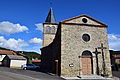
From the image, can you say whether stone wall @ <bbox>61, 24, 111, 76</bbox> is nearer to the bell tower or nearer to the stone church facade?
the stone church facade

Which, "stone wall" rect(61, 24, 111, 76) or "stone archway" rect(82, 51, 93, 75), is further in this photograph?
"stone archway" rect(82, 51, 93, 75)

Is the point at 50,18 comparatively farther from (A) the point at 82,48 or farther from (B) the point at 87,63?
(B) the point at 87,63

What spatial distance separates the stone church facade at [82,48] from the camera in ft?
49.7

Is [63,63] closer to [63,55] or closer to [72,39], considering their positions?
[63,55]

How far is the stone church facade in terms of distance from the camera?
1514 centimetres

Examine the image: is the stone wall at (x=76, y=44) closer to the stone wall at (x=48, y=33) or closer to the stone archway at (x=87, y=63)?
the stone archway at (x=87, y=63)

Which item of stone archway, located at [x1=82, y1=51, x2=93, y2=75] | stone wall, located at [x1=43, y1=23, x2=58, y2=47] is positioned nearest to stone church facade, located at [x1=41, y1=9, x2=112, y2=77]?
stone archway, located at [x1=82, y1=51, x2=93, y2=75]

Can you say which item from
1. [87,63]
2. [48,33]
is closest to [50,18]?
[48,33]

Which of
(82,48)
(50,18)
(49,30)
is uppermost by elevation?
(50,18)

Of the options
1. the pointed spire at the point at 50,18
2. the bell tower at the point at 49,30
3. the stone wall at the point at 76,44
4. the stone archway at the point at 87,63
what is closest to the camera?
the stone wall at the point at 76,44

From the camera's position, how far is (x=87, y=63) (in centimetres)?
1573

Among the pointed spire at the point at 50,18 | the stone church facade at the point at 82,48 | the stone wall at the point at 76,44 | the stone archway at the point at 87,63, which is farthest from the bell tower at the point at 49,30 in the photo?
the stone archway at the point at 87,63

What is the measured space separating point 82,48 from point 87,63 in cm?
191

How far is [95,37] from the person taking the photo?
53.7ft
